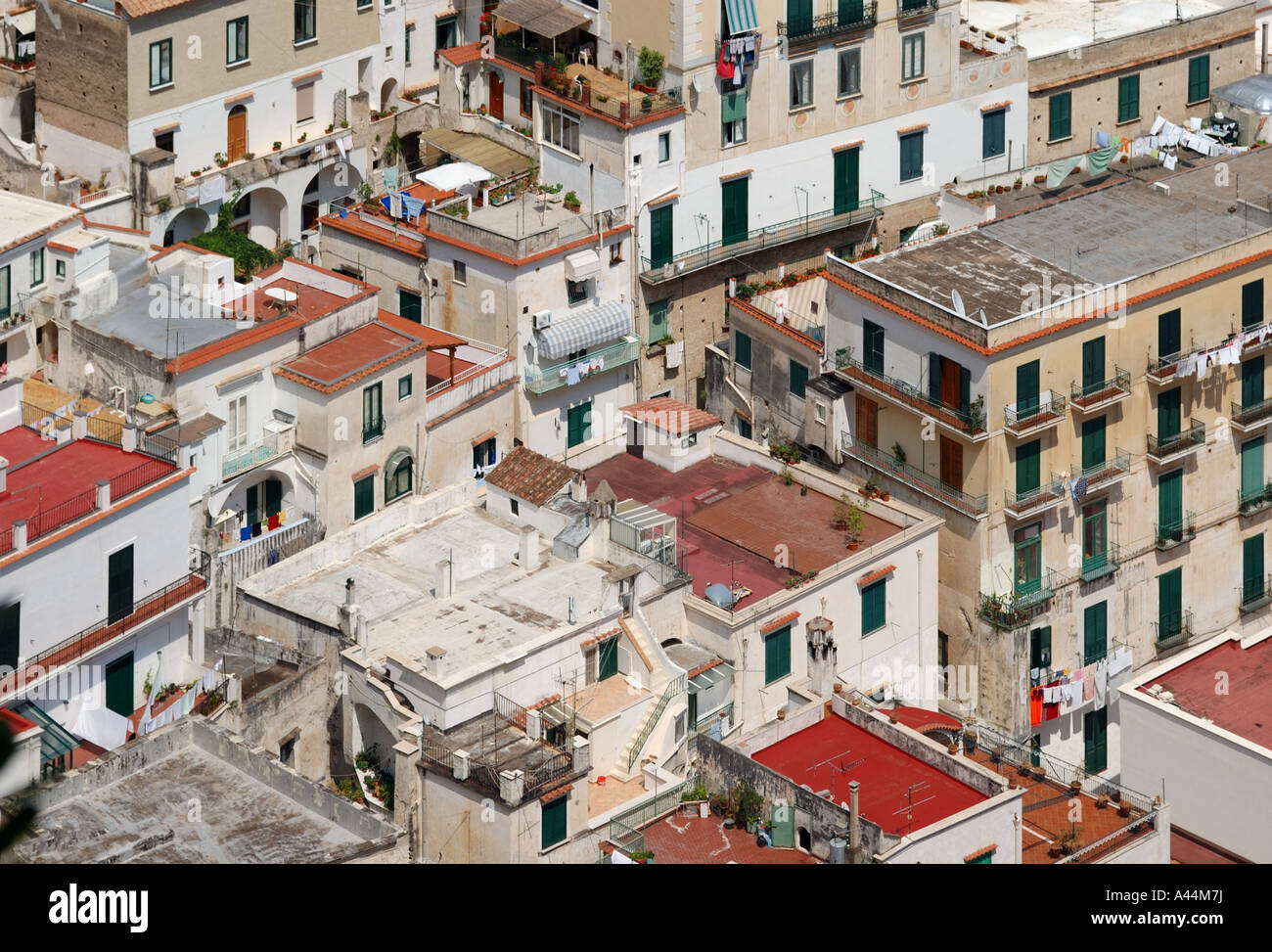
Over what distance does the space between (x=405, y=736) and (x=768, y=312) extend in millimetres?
25798

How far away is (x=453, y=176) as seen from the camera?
8244 cm

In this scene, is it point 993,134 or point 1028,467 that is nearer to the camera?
point 1028,467

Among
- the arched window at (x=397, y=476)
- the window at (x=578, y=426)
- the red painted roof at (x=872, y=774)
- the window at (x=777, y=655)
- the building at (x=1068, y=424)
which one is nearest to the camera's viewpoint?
the red painted roof at (x=872, y=774)

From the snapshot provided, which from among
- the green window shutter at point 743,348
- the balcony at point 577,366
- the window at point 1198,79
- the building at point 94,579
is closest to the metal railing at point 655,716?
the building at point 94,579

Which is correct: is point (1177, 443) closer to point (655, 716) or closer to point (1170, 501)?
point (1170, 501)

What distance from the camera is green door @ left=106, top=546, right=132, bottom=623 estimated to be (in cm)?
A: 5922

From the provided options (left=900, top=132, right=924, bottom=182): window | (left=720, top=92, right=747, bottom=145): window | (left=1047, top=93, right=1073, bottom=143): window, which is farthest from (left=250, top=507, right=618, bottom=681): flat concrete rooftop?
(left=1047, top=93, right=1073, bottom=143): window

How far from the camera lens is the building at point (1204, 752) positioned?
60.5 metres

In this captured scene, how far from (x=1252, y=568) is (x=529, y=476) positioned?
25.8 metres

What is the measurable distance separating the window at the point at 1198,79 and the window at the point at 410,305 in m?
33.0

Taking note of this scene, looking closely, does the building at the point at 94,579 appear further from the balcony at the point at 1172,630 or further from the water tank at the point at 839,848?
the balcony at the point at 1172,630

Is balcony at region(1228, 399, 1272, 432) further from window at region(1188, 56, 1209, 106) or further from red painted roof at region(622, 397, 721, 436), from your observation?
window at region(1188, 56, 1209, 106)

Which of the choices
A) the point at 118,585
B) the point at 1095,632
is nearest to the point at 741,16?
the point at 1095,632

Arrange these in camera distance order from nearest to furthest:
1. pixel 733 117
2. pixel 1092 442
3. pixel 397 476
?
pixel 397 476, pixel 1092 442, pixel 733 117
